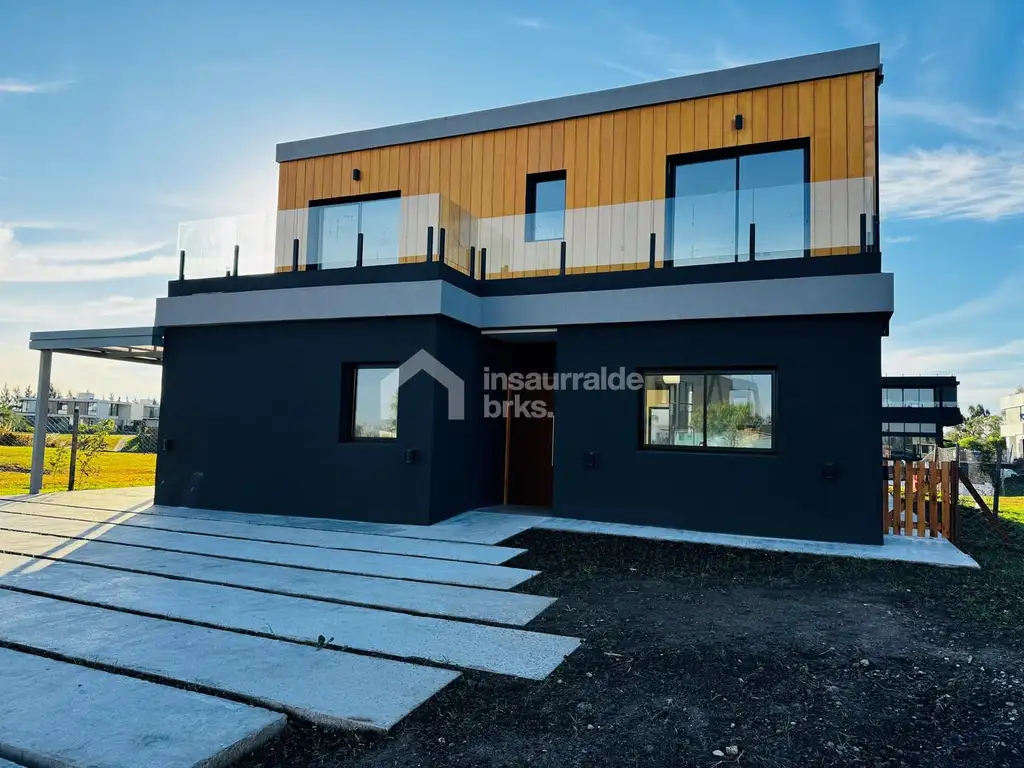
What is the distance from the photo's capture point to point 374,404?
877 cm

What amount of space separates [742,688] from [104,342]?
10390 mm

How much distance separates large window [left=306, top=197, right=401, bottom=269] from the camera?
29.8 feet

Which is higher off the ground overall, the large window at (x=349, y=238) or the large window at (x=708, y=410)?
the large window at (x=349, y=238)

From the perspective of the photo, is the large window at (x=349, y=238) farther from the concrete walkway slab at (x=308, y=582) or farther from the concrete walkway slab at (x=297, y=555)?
the concrete walkway slab at (x=308, y=582)

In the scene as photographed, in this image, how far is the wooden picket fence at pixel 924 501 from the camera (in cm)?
780

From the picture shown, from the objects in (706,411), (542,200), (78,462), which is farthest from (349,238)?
(78,462)

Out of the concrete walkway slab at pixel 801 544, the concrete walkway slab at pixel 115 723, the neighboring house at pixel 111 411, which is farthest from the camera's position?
the neighboring house at pixel 111 411

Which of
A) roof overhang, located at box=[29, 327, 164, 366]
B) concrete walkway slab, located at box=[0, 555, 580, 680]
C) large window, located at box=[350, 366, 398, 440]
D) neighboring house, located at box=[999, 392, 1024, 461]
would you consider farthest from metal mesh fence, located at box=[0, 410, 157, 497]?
neighboring house, located at box=[999, 392, 1024, 461]

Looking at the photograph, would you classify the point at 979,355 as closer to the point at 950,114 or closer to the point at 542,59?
the point at 950,114

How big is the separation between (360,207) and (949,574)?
9664mm

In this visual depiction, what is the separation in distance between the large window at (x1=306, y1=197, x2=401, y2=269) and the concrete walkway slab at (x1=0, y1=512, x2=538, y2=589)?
13.4 feet

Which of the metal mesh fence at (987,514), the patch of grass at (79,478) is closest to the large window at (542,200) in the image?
the metal mesh fence at (987,514)

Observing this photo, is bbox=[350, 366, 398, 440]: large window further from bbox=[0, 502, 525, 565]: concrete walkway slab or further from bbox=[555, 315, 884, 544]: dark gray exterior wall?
bbox=[555, 315, 884, 544]: dark gray exterior wall

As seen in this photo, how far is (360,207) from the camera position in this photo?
1111 centimetres
